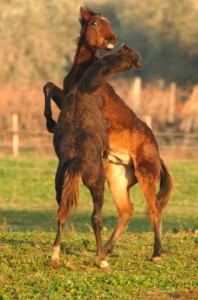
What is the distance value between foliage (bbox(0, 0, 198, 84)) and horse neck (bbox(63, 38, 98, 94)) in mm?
39152

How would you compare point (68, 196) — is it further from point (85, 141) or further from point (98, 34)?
point (98, 34)

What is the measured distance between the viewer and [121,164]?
1038cm

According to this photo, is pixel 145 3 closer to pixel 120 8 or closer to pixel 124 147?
pixel 120 8

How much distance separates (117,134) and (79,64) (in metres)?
0.95

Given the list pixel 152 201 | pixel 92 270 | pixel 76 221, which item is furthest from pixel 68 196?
pixel 76 221

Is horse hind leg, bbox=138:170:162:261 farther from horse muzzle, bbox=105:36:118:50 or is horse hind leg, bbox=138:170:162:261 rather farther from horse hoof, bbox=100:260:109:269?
horse muzzle, bbox=105:36:118:50

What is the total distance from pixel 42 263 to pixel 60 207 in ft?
2.02

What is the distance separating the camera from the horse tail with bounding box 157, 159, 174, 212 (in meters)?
10.7

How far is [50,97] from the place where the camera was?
10.1 meters

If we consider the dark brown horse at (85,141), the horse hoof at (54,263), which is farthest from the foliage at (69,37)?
the horse hoof at (54,263)

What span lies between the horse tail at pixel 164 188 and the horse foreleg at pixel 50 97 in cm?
149

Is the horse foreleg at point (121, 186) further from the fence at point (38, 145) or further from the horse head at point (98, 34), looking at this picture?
the fence at point (38, 145)

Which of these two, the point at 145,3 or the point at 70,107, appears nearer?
the point at 70,107

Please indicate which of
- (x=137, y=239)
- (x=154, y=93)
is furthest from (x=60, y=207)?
(x=154, y=93)
